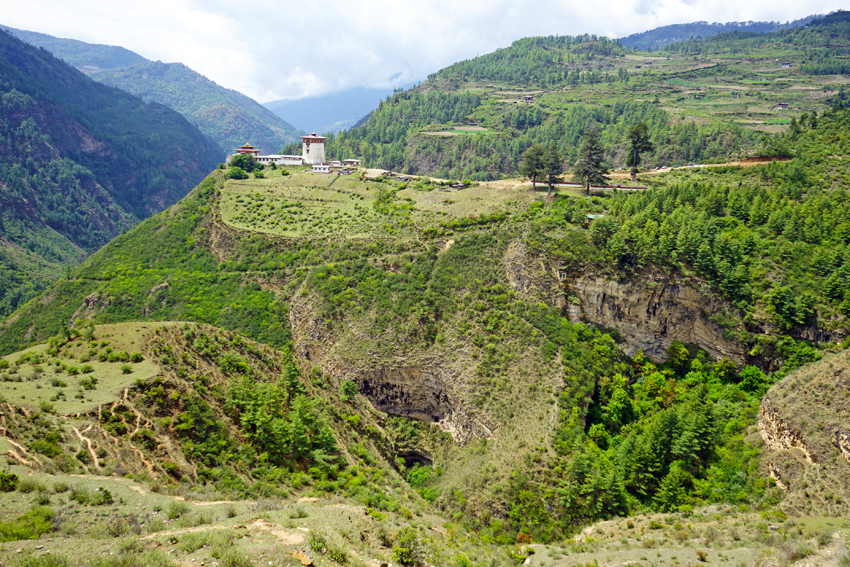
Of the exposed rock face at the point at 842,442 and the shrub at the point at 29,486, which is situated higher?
the shrub at the point at 29,486

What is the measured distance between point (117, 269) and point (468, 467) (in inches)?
2793

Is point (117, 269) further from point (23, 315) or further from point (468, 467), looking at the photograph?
point (468, 467)

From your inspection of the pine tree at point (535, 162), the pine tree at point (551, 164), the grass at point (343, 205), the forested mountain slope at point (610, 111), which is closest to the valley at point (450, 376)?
the grass at point (343, 205)

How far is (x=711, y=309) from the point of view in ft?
181

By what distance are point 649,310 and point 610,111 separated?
356 feet

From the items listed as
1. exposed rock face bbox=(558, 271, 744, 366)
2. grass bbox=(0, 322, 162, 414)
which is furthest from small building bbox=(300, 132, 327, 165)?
grass bbox=(0, 322, 162, 414)

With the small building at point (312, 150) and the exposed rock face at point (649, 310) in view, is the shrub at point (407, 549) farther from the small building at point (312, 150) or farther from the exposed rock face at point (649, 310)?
the small building at point (312, 150)

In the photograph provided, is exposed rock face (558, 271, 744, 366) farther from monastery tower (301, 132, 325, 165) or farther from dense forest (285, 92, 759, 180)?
monastery tower (301, 132, 325, 165)

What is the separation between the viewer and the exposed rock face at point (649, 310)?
55969mm

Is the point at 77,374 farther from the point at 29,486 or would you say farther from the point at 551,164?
the point at 551,164

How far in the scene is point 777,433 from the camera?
39.3 meters

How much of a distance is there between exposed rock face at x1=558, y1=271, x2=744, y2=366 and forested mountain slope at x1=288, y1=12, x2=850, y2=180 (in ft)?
155

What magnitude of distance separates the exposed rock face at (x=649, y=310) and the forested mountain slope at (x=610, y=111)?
47.1m

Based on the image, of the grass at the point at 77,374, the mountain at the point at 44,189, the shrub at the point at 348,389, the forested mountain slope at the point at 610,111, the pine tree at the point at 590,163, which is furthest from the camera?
the mountain at the point at 44,189
